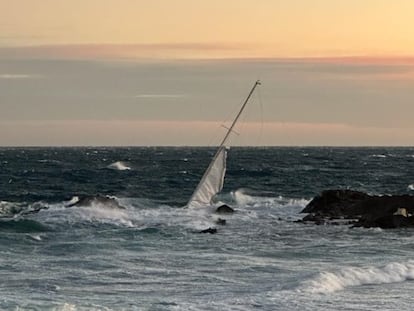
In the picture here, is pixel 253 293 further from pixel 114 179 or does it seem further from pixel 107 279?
pixel 114 179

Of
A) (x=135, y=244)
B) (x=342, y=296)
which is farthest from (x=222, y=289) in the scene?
(x=135, y=244)

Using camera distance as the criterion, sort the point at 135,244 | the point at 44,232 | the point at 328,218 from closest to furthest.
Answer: the point at 135,244 < the point at 44,232 < the point at 328,218

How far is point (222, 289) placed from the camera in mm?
18594

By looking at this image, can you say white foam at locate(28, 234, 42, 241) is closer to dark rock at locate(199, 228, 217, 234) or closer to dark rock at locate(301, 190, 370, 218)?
dark rock at locate(199, 228, 217, 234)

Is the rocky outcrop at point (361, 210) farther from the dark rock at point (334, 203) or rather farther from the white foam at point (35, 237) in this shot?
the white foam at point (35, 237)

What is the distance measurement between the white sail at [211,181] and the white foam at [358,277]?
1762 cm

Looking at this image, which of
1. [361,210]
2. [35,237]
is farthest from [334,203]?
[35,237]

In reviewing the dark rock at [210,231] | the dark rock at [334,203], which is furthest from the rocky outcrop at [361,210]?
the dark rock at [210,231]

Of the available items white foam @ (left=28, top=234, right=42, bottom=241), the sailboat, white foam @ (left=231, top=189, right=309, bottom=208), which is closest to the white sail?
the sailboat

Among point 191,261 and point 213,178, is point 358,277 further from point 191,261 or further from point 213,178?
point 213,178

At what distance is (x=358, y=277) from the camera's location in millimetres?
19844

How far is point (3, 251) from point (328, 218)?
15714 millimetres

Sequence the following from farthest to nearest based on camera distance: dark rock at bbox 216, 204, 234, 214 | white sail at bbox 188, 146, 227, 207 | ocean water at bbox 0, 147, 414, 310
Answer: dark rock at bbox 216, 204, 234, 214 < white sail at bbox 188, 146, 227, 207 < ocean water at bbox 0, 147, 414, 310

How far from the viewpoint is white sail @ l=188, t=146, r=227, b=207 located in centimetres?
3835
